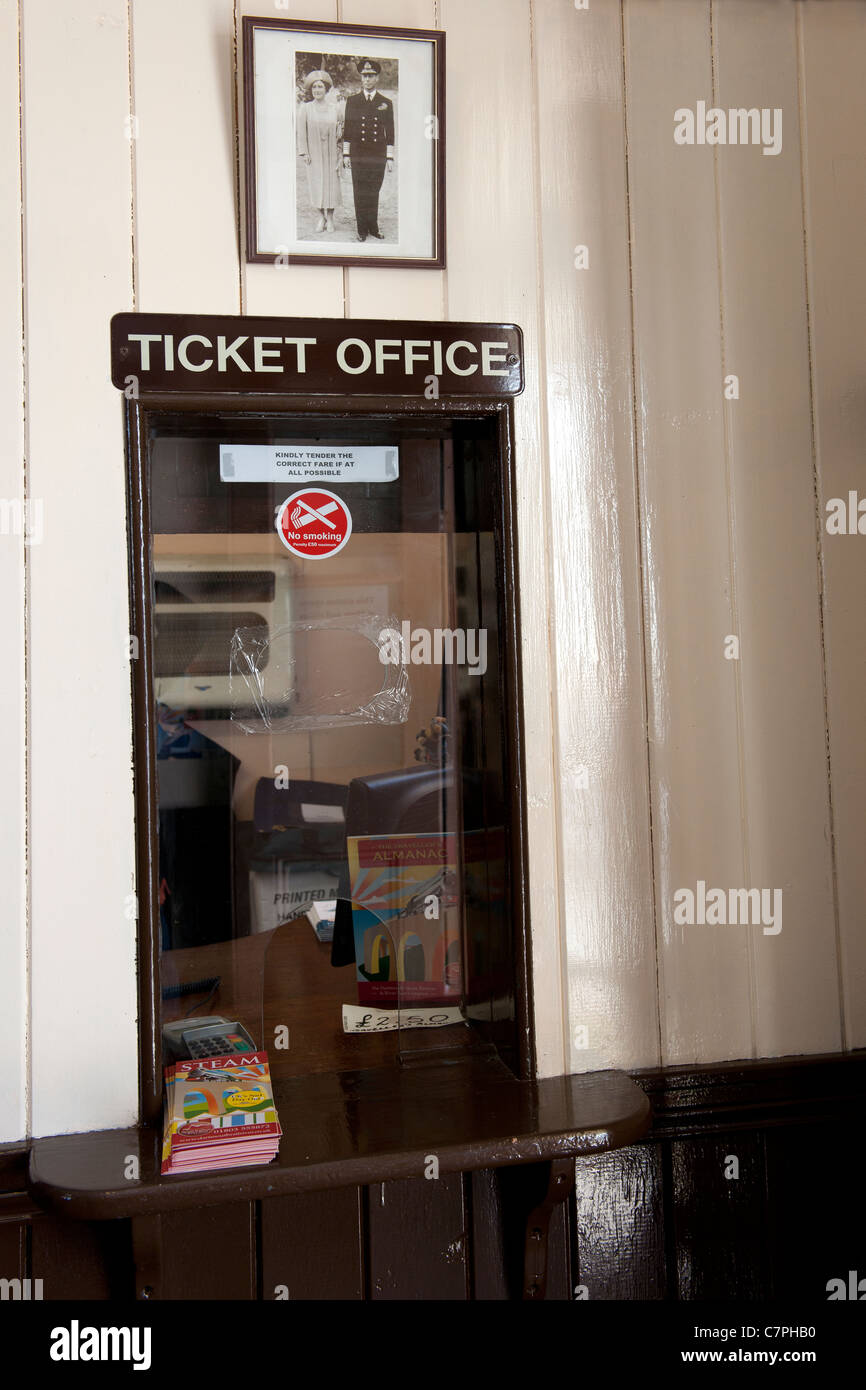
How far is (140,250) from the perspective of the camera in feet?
4.96

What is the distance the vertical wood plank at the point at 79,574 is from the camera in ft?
4.86

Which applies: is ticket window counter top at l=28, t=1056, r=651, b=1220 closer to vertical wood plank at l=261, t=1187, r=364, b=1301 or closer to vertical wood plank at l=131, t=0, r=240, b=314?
vertical wood plank at l=261, t=1187, r=364, b=1301

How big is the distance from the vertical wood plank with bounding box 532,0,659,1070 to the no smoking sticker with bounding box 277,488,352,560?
0.35 metres

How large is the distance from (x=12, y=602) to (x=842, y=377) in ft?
4.60

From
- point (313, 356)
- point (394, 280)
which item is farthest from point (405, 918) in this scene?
point (394, 280)

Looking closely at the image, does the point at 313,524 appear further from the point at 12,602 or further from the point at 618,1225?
the point at 618,1225

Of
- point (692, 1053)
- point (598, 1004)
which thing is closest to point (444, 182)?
point (598, 1004)

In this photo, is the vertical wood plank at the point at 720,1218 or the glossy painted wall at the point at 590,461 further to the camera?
the vertical wood plank at the point at 720,1218

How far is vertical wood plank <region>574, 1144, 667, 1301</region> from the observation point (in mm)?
1655

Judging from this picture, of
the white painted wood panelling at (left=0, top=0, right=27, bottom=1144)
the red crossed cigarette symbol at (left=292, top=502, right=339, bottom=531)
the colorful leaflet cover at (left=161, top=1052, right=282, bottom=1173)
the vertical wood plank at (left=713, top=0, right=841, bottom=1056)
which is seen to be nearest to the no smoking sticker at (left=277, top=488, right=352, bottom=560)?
the red crossed cigarette symbol at (left=292, top=502, right=339, bottom=531)

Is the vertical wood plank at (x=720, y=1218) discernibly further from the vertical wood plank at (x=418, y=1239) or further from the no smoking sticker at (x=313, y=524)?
the no smoking sticker at (x=313, y=524)

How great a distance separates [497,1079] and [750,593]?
90 cm

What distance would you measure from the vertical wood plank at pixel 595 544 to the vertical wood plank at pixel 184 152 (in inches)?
19.9

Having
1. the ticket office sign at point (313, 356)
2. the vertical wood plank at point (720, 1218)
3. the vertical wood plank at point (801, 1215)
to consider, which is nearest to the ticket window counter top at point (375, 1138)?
the vertical wood plank at point (720, 1218)
